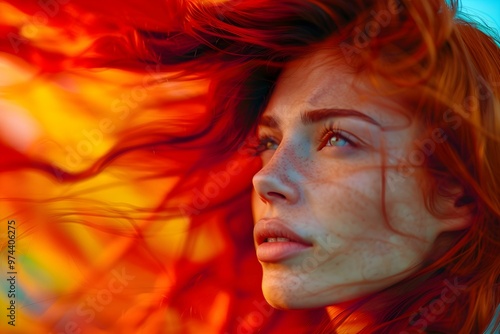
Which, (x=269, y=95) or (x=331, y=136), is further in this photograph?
(x=269, y=95)

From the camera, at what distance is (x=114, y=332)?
1.69m

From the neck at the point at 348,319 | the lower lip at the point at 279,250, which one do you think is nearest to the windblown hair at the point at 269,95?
the neck at the point at 348,319

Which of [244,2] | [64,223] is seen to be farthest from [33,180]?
[244,2]

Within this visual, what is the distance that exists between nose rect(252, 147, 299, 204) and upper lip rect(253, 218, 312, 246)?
0.04 metres

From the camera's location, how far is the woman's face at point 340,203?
1.23 metres

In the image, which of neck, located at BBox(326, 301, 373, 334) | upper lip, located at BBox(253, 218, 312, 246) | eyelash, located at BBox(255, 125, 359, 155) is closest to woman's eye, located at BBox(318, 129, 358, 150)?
eyelash, located at BBox(255, 125, 359, 155)

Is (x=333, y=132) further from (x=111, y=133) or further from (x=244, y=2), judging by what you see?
(x=111, y=133)

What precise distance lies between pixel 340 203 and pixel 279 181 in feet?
0.37

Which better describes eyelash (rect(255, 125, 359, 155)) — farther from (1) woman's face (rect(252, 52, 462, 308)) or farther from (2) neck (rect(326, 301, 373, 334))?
(2) neck (rect(326, 301, 373, 334))

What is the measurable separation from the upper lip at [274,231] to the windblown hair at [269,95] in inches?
7.0

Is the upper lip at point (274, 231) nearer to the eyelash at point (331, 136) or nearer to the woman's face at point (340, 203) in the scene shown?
the woman's face at point (340, 203)

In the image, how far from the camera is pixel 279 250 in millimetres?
1277

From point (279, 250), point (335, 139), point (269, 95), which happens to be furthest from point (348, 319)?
point (269, 95)

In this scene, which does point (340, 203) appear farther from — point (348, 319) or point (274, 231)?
point (348, 319)
